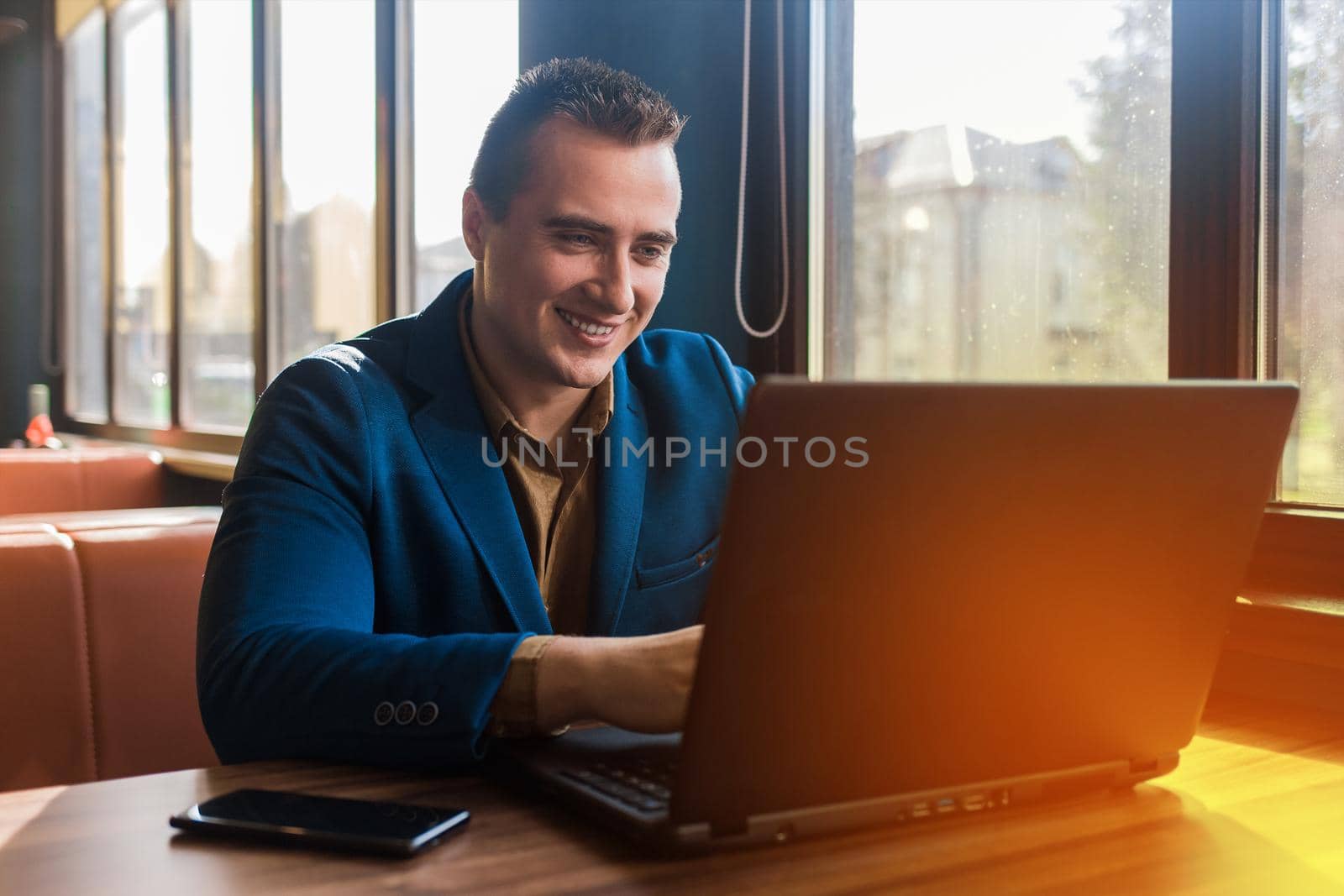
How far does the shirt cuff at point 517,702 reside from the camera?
0.96 meters

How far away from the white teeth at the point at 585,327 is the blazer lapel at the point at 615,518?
95 millimetres

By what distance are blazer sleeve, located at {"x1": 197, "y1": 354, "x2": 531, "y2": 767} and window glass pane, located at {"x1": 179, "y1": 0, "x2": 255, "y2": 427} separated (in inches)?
138

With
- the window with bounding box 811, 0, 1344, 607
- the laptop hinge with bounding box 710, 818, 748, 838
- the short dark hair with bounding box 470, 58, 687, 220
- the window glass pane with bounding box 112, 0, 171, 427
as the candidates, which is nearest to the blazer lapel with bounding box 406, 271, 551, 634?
the short dark hair with bounding box 470, 58, 687, 220

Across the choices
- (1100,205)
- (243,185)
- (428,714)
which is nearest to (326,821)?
(428,714)

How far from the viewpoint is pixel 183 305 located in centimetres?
519

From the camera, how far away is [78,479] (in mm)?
3422

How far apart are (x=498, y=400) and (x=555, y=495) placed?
13 centimetres

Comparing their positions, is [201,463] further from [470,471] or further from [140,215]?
[470,471]

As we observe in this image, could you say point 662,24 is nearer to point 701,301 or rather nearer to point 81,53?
point 701,301

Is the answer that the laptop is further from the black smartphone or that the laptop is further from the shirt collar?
the shirt collar

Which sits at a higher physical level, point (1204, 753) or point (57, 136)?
point (57, 136)

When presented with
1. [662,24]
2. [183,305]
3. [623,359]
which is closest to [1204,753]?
[623,359]

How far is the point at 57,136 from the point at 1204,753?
706cm

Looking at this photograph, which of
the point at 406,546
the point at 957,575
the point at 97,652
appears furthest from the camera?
the point at 97,652
